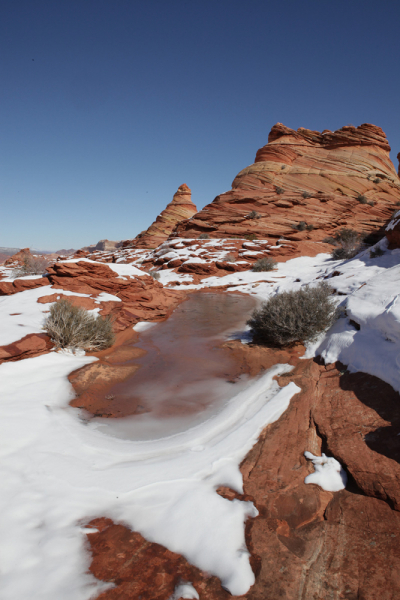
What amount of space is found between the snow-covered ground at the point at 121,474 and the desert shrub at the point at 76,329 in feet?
2.54

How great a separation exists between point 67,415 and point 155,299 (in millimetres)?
6585

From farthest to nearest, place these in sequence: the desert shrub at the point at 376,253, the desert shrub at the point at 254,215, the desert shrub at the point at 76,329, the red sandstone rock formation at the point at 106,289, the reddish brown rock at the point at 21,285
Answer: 1. the desert shrub at the point at 254,215
2. the desert shrub at the point at 376,253
3. the reddish brown rock at the point at 21,285
4. the red sandstone rock formation at the point at 106,289
5. the desert shrub at the point at 76,329

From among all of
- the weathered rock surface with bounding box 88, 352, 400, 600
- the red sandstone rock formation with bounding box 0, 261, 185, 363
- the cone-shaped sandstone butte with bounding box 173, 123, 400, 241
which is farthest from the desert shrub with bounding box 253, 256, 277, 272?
the weathered rock surface with bounding box 88, 352, 400, 600

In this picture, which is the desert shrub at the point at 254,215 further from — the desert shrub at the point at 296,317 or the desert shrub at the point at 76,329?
Result: the desert shrub at the point at 76,329

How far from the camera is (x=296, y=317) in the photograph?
5.27m

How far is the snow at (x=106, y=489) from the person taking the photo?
164 cm

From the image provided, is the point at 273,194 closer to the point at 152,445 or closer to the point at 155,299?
the point at 155,299

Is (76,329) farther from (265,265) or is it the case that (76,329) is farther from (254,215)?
(254,215)

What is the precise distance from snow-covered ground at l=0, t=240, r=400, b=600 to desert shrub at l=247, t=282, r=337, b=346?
0.55m

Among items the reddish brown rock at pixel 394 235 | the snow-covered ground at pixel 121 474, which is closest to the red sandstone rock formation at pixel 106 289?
the snow-covered ground at pixel 121 474

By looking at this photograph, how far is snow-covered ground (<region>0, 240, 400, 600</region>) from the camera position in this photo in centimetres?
167

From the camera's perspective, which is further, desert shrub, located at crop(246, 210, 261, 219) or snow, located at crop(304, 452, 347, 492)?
desert shrub, located at crop(246, 210, 261, 219)

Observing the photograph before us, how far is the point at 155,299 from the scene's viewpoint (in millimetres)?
9852

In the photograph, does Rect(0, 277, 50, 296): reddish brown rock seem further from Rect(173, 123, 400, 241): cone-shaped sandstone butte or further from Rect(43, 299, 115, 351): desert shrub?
Rect(173, 123, 400, 241): cone-shaped sandstone butte
